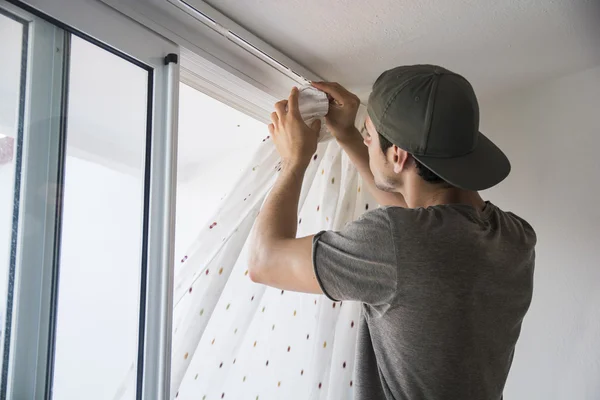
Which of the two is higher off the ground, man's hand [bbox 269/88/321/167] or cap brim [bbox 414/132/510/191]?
man's hand [bbox 269/88/321/167]

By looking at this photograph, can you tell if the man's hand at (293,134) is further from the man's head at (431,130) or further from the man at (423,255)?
the man's head at (431,130)

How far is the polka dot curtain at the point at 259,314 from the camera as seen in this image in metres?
1.23

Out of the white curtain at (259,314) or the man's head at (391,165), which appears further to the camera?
the white curtain at (259,314)

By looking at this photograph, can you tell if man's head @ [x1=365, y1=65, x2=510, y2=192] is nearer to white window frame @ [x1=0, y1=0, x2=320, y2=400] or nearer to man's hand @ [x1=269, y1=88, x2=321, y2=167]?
man's hand @ [x1=269, y1=88, x2=321, y2=167]

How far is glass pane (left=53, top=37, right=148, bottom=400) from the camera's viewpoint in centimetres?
96

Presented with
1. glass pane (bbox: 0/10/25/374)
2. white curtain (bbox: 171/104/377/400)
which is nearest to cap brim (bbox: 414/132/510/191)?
white curtain (bbox: 171/104/377/400)

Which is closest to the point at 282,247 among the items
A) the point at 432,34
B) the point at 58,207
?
the point at 58,207

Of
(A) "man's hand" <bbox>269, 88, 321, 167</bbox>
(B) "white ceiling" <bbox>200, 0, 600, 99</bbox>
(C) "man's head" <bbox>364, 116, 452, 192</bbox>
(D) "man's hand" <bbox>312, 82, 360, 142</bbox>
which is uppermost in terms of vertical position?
(B) "white ceiling" <bbox>200, 0, 600, 99</bbox>

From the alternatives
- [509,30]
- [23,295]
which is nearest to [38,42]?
[23,295]

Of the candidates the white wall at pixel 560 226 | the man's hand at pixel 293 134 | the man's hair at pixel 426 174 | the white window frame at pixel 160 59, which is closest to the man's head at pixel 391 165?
the man's hair at pixel 426 174

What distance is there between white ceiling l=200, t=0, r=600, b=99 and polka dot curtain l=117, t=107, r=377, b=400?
25 centimetres

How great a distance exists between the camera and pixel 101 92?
104 centimetres

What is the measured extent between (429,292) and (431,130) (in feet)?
0.94

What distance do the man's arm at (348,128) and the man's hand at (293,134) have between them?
10 centimetres
